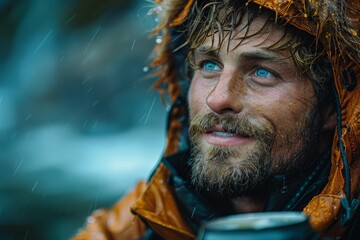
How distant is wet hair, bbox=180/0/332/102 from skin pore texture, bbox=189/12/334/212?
19 millimetres

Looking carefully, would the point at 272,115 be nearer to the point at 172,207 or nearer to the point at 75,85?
the point at 172,207

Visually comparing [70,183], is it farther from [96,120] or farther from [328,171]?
[328,171]

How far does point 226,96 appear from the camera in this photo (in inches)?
94.0

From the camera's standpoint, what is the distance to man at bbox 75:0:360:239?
2.32m

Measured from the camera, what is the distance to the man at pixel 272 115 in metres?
2.32

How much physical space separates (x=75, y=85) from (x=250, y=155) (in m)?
4.99

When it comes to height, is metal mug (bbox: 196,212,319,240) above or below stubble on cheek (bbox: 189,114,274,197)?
above

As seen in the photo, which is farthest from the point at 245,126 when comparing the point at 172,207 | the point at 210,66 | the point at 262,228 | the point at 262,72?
the point at 262,228

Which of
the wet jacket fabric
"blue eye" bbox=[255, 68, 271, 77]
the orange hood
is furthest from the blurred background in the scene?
the orange hood

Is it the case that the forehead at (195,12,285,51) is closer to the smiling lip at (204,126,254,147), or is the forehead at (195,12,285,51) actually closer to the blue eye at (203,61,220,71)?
the blue eye at (203,61,220,71)

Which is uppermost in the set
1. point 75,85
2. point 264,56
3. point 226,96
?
point 264,56

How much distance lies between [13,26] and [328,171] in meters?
5.39

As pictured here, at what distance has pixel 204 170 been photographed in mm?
2529

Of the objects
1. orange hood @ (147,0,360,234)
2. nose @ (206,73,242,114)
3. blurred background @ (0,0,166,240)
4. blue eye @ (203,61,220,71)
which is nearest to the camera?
orange hood @ (147,0,360,234)
